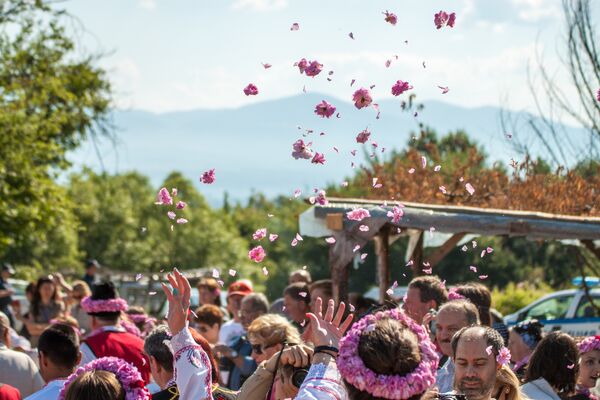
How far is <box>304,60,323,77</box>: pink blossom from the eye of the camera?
6.63 meters

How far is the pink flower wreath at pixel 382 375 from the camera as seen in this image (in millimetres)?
3863

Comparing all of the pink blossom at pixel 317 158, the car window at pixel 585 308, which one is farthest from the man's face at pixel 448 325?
the car window at pixel 585 308

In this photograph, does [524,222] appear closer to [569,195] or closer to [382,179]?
[569,195]

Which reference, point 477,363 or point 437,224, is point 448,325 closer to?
point 477,363

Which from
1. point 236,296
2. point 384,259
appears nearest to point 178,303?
point 236,296

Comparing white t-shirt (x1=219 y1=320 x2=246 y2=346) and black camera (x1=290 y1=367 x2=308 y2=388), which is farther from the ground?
black camera (x1=290 y1=367 x2=308 y2=388)

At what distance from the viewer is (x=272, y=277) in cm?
4725

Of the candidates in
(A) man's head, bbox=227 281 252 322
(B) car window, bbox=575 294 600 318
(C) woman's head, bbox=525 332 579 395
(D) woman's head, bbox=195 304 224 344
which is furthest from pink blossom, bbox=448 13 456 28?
(B) car window, bbox=575 294 600 318

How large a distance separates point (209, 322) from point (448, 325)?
414 cm

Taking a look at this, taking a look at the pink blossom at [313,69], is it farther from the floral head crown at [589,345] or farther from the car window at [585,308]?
the car window at [585,308]

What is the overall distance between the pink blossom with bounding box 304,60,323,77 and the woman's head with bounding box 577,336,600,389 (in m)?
2.41

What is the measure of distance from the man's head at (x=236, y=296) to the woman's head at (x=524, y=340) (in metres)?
4.04

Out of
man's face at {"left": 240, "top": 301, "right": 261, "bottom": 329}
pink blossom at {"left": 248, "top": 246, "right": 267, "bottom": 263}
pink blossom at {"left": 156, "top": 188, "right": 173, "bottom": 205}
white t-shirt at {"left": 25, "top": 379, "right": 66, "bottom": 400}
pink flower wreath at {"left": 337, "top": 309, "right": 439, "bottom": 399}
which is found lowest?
man's face at {"left": 240, "top": 301, "right": 261, "bottom": 329}

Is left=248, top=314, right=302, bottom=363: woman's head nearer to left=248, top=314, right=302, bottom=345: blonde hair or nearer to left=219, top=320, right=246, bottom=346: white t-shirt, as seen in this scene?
left=248, top=314, right=302, bottom=345: blonde hair
